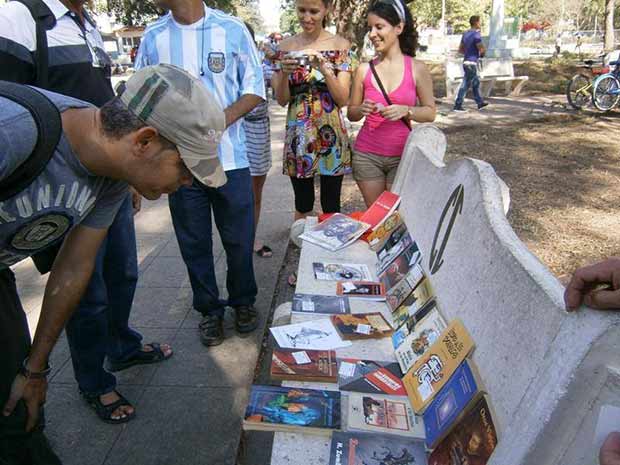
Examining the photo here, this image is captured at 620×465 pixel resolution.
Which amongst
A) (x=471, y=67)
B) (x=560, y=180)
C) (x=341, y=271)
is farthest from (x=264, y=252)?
(x=471, y=67)

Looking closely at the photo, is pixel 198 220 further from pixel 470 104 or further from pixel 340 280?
pixel 470 104

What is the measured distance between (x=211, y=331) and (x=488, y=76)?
39.9ft

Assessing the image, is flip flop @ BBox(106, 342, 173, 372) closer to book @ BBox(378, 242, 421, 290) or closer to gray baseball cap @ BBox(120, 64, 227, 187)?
book @ BBox(378, 242, 421, 290)

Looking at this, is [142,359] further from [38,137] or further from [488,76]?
[488,76]

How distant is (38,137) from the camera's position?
1249 millimetres

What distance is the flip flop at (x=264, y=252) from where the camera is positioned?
409 cm

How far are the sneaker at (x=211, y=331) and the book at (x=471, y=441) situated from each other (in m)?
1.67

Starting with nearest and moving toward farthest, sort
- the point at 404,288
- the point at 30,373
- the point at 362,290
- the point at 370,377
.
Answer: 1. the point at 30,373
2. the point at 370,377
3. the point at 404,288
4. the point at 362,290

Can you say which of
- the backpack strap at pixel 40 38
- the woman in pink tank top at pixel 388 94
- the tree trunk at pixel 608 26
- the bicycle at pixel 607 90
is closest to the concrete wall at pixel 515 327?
the woman in pink tank top at pixel 388 94

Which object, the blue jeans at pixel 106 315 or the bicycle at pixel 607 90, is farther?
the bicycle at pixel 607 90

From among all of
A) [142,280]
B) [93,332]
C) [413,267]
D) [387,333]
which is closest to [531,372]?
[387,333]

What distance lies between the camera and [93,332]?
2.22 meters

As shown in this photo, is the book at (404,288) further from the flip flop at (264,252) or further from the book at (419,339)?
the flip flop at (264,252)

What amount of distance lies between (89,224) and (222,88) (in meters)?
1.20
